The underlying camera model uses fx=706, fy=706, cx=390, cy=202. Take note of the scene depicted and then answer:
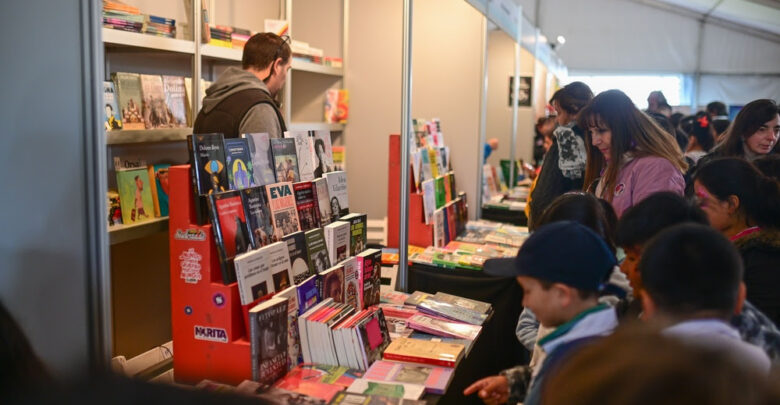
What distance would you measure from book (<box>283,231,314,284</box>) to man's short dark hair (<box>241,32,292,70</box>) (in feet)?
3.52

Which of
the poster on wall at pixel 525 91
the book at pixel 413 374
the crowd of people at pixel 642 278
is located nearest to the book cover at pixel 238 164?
the book at pixel 413 374

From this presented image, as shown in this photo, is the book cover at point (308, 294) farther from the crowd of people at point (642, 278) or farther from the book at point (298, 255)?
the crowd of people at point (642, 278)

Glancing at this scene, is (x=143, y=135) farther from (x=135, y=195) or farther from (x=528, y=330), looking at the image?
(x=528, y=330)

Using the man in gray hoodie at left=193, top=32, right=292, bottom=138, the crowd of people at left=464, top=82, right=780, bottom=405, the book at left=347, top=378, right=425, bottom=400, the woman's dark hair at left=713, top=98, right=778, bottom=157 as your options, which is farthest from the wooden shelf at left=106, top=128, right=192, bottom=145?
the woman's dark hair at left=713, top=98, right=778, bottom=157

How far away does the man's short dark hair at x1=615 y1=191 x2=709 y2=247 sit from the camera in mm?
2129

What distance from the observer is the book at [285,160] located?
2707 mm

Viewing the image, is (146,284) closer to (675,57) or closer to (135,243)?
(135,243)

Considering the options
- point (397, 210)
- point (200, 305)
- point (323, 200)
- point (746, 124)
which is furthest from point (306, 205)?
point (746, 124)

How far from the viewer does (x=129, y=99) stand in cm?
345

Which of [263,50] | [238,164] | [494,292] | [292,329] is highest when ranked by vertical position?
[263,50]

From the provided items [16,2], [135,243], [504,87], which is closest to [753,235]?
[16,2]

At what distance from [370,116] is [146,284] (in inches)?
89.7

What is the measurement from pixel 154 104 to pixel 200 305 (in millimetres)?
1656

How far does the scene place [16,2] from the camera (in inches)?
67.1
